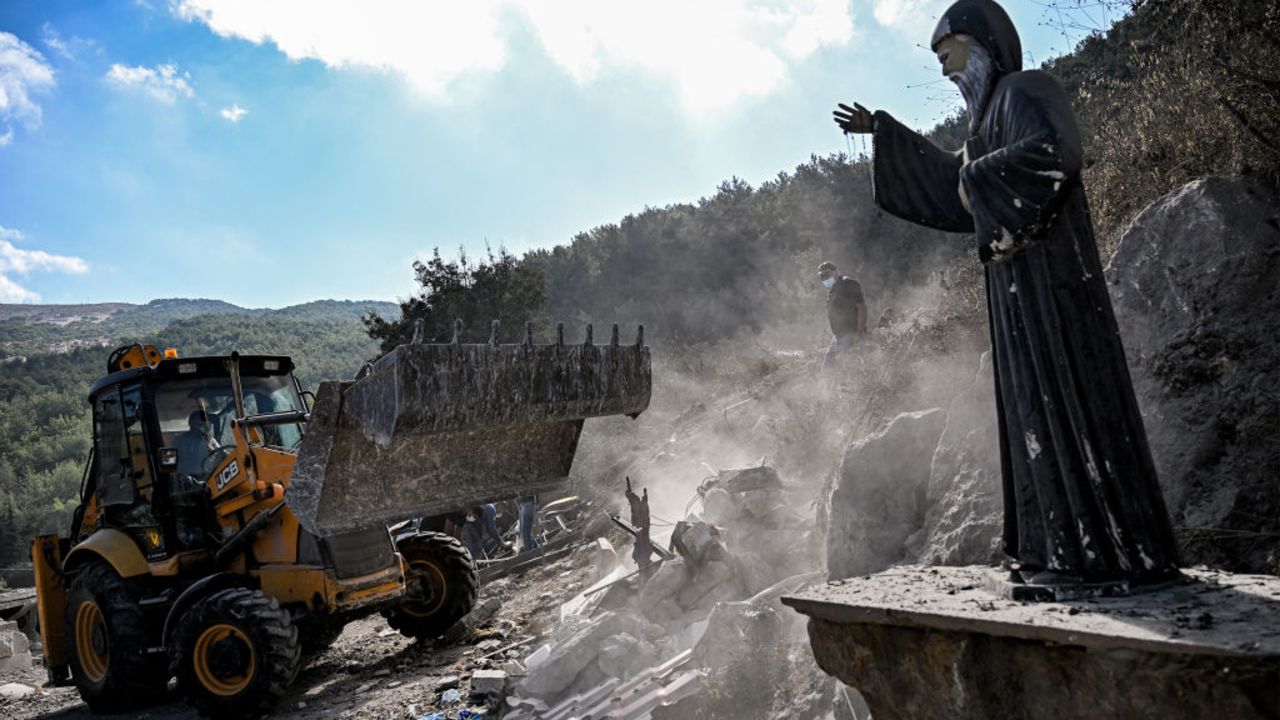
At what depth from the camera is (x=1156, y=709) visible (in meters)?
1.82

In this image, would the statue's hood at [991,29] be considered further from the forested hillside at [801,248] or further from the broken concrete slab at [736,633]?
the broken concrete slab at [736,633]

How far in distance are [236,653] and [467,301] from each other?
17.8 metres

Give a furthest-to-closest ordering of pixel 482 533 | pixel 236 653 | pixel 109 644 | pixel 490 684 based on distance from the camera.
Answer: pixel 482 533, pixel 109 644, pixel 236 653, pixel 490 684

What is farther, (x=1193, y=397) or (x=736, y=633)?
(x=736, y=633)

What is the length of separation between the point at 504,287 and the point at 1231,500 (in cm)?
2158

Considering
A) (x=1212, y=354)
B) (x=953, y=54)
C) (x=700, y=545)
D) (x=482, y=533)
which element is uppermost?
(x=953, y=54)

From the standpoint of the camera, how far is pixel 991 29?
264 cm

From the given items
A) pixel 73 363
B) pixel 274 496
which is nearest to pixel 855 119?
pixel 274 496

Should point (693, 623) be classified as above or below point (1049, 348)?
below

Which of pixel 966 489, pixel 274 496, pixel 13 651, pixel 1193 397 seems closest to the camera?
pixel 1193 397

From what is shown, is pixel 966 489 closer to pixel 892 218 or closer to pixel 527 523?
pixel 527 523

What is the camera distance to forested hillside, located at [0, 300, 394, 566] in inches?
1880

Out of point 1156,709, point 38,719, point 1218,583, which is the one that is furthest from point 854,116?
point 38,719

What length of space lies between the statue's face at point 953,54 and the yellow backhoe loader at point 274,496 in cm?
267
